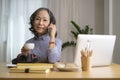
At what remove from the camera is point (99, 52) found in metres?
1.94

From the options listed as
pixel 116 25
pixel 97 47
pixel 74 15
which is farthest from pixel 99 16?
Result: pixel 97 47

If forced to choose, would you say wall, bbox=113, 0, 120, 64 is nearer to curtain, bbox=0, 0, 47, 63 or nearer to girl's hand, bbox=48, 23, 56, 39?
curtain, bbox=0, 0, 47, 63

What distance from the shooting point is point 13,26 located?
527 cm

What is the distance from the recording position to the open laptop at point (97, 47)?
5.92 feet

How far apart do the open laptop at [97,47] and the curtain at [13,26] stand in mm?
3464

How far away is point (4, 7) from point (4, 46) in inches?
33.6

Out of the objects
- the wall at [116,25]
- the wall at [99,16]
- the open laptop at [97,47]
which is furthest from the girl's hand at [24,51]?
the wall at [99,16]

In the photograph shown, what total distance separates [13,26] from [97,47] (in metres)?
3.62

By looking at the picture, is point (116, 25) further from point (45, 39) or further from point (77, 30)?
point (45, 39)

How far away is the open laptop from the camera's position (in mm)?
1804

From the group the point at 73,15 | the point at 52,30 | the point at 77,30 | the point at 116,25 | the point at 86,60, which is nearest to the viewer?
the point at 86,60

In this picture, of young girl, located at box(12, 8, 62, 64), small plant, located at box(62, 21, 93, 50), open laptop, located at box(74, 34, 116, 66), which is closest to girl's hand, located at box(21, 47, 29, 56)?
young girl, located at box(12, 8, 62, 64)

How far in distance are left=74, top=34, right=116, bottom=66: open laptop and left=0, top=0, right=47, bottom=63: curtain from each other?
3.46 metres

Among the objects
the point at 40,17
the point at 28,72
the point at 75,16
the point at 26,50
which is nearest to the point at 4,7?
the point at 75,16
